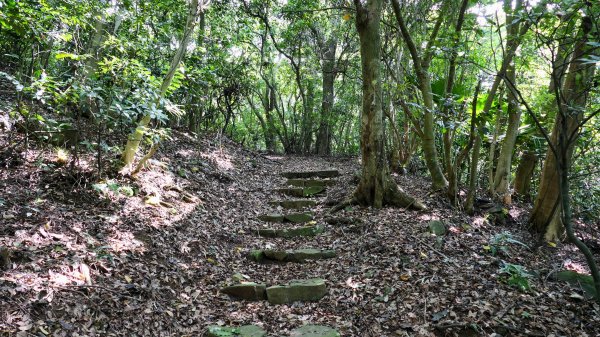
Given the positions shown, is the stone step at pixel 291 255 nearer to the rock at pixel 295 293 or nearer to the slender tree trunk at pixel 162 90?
the rock at pixel 295 293

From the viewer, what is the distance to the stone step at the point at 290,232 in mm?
6457

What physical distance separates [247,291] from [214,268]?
79 cm

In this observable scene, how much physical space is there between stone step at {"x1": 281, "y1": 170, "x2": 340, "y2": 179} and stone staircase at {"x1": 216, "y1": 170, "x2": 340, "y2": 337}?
1.28 m

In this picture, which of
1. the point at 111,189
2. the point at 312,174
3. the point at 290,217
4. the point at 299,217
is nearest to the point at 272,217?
the point at 290,217

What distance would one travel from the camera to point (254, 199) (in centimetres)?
825

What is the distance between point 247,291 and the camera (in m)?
4.48

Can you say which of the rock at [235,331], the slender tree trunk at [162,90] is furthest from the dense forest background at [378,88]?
the rock at [235,331]

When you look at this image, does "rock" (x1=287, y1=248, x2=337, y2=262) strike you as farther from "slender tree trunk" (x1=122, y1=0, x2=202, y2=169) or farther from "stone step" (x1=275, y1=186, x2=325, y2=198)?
"stone step" (x1=275, y1=186, x2=325, y2=198)

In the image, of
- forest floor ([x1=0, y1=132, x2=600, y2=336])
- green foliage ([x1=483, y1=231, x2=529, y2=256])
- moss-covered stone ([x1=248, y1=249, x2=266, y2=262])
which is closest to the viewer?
forest floor ([x1=0, y1=132, x2=600, y2=336])

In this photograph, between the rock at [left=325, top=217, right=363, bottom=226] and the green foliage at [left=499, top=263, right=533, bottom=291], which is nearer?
the green foliage at [left=499, top=263, right=533, bottom=291]

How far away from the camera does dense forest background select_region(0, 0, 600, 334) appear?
178 inches

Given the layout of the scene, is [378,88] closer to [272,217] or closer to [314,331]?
[272,217]

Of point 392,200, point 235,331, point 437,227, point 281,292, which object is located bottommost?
point 235,331

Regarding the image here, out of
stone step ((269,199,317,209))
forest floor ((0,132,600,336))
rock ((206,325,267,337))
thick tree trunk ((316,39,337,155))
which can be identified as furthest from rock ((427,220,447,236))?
thick tree trunk ((316,39,337,155))
